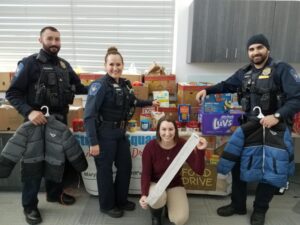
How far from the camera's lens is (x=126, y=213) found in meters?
2.10

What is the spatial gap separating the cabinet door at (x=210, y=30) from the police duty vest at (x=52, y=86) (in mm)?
1448

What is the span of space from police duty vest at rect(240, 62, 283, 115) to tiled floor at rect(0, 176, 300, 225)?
2.93 ft

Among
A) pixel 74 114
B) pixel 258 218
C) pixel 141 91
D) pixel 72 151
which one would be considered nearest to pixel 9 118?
pixel 74 114

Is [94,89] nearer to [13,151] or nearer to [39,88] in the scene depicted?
[39,88]

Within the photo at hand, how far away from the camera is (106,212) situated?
206 centimetres

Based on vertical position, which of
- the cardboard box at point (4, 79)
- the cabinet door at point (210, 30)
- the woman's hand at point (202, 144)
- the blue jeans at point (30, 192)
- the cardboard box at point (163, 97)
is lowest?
the blue jeans at point (30, 192)

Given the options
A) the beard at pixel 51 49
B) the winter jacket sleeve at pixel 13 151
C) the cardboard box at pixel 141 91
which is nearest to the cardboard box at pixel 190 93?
the cardboard box at pixel 141 91

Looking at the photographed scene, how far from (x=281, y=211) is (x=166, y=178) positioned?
1163 mm

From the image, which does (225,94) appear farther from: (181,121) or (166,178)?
(166,178)

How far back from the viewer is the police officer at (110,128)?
1.83m

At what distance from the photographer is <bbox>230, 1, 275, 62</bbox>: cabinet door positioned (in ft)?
8.68

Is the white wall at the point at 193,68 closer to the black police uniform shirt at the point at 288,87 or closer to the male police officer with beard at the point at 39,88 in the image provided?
the black police uniform shirt at the point at 288,87

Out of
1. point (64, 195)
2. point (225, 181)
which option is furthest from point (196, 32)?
point (64, 195)

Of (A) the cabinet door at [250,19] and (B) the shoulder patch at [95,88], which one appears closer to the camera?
(B) the shoulder patch at [95,88]
